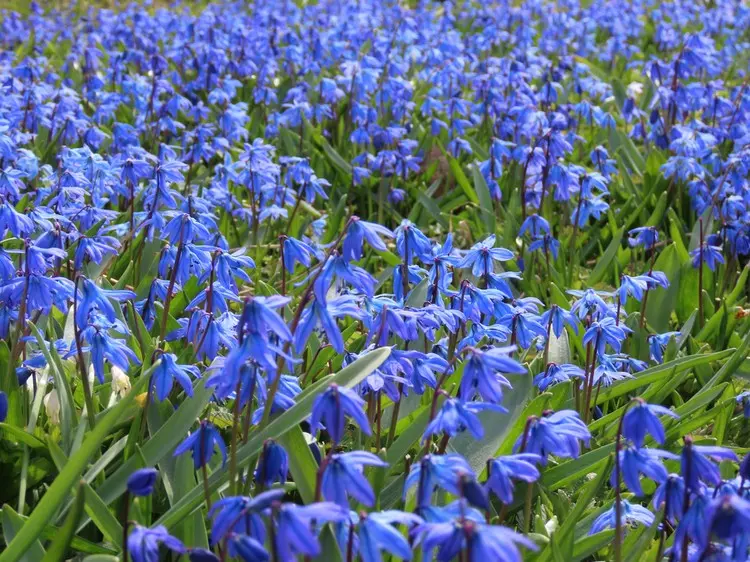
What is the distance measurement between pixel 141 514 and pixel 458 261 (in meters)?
1.22

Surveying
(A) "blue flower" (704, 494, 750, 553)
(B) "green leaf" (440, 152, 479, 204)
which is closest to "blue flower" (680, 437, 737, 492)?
(A) "blue flower" (704, 494, 750, 553)

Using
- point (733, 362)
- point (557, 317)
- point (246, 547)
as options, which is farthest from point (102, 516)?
point (733, 362)

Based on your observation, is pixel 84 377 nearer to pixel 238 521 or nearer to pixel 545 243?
pixel 238 521

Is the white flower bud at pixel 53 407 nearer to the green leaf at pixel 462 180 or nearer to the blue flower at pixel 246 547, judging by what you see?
the blue flower at pixel 246 547

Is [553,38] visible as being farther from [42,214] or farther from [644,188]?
[42,214]

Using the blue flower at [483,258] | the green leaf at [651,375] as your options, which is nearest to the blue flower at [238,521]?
the blue flower at [483,258]

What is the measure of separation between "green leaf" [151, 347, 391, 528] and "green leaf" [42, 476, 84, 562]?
0.22m

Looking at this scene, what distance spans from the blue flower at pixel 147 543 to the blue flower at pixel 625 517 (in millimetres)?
1047

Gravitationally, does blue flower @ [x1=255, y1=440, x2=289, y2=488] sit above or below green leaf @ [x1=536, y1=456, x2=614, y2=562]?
above

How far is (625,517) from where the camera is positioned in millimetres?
2301

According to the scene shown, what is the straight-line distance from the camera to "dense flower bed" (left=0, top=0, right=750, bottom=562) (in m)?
1.87

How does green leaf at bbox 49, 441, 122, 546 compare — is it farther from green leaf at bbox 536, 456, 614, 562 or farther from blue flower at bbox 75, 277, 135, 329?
green leaf at bbox 536, 456, 614, 562

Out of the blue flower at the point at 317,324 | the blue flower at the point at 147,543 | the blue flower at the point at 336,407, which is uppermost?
the blue flower at the point at 317,324

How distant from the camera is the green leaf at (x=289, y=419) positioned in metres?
2.15
